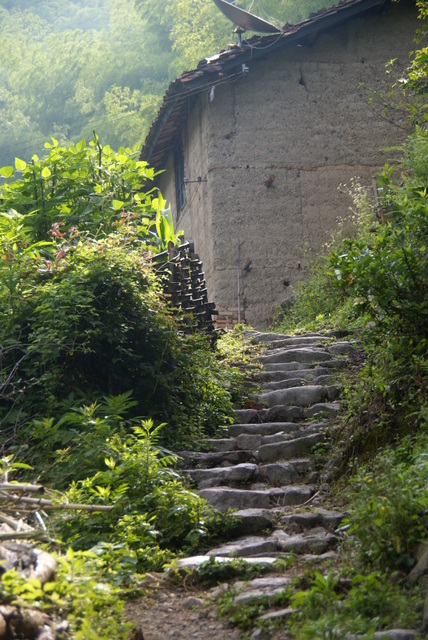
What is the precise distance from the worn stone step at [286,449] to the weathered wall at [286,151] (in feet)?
22.4

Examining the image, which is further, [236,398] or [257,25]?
[257,25]

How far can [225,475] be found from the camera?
6.32 m

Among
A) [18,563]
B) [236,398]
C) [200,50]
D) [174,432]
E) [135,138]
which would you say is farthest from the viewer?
[135,138]

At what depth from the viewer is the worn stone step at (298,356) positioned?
9211 mm

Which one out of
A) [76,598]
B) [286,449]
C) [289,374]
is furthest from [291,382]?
[76,598]

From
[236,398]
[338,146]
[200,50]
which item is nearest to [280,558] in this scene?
[236,398]

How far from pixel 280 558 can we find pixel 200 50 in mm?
23514

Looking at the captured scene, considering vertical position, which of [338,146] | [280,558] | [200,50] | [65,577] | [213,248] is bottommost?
[280,558]

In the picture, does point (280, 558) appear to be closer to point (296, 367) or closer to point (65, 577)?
point (65, 577)

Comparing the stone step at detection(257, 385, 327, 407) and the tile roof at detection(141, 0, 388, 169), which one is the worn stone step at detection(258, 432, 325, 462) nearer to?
the stone step at detection(257, 385, 327, 407)

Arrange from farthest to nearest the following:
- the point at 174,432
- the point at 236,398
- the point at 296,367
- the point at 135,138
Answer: the point at 135,138
the point at 296,367
the point at 236,398
the point at 174,432

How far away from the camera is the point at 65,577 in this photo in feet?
12.3

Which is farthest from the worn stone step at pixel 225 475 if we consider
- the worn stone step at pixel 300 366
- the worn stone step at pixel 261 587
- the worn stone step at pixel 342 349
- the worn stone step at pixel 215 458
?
the worn stone step at pixel 342 349

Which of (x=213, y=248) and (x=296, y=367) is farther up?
(x=213, y=248)
